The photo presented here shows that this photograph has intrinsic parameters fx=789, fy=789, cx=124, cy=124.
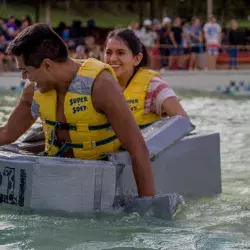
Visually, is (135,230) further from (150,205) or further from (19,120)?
(19,120)

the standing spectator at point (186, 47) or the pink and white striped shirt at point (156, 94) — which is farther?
the standing spectator at point (186, 47)

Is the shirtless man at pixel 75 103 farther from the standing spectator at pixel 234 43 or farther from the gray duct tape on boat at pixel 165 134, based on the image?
the standing spectator at pixel 234 43

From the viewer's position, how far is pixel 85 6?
111 feet

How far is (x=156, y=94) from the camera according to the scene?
5328 millimetres

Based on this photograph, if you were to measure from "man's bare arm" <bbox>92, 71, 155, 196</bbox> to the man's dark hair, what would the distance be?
293 millimetres

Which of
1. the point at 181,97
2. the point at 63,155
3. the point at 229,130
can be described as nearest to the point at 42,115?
the point at 63,155

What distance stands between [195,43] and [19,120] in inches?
586

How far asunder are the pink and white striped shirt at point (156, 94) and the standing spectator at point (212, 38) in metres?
13.6

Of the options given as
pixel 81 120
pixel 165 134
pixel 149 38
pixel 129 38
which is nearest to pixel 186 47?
pixel 149 38

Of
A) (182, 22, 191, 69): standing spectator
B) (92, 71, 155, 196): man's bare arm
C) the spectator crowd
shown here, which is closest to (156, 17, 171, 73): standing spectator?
the spectator crowd

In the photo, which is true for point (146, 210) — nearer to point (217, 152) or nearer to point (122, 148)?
point (122, 148)

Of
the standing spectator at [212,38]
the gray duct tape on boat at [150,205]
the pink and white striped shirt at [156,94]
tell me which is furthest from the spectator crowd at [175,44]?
the gray duct tape on boat at [150,205]

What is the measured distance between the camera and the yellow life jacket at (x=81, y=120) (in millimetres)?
4168

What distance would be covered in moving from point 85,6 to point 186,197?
29.2 m
